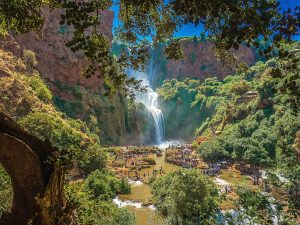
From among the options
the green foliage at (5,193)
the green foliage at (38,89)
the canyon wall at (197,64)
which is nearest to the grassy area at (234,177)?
the green foliage at (5,193)

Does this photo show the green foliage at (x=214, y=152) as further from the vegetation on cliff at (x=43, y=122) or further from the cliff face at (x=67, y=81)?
the cliff face at (x=67, y=81)

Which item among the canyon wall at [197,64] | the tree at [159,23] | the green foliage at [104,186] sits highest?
the canyon wall at [197,64]

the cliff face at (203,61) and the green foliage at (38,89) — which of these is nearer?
the green foliage at (38,89)

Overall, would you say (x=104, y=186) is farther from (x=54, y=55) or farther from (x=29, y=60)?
(x=54, y=55)

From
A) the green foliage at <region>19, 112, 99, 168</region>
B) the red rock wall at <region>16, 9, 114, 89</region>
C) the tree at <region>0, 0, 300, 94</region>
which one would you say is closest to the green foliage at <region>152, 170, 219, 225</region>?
the green foliage at <region>19, 112, 99, 168</region>

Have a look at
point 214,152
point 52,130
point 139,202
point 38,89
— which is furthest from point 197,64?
point 139,202

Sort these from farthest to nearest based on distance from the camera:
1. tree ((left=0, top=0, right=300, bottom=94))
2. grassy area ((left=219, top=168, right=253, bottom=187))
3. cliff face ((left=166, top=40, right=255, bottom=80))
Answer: cliff face ((left=166, top=40, right=255, bottom=80)) < grassy area ((left=219, top=168, right=253, bottom=187)) < tree ((left=0, top=0, right=300, bottom=94))

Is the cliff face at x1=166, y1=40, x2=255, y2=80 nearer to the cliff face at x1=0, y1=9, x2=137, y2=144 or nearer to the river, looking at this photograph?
the cliff face at x1=0, y1=9, x2=137, y2=144

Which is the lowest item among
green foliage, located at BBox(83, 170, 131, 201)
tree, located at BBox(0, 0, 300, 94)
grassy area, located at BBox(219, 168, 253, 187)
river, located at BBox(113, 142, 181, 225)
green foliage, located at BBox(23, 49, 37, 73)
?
river, located at BBox(113, 142, 181, 225)

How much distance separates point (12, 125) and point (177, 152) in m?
43.5

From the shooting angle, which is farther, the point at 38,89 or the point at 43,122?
the point at 38,89

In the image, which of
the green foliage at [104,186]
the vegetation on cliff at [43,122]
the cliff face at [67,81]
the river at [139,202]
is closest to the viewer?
the river at [139,202]

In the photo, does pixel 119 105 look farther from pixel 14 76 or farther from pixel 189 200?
pixel 189 200

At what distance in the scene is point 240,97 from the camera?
52.7 metres
